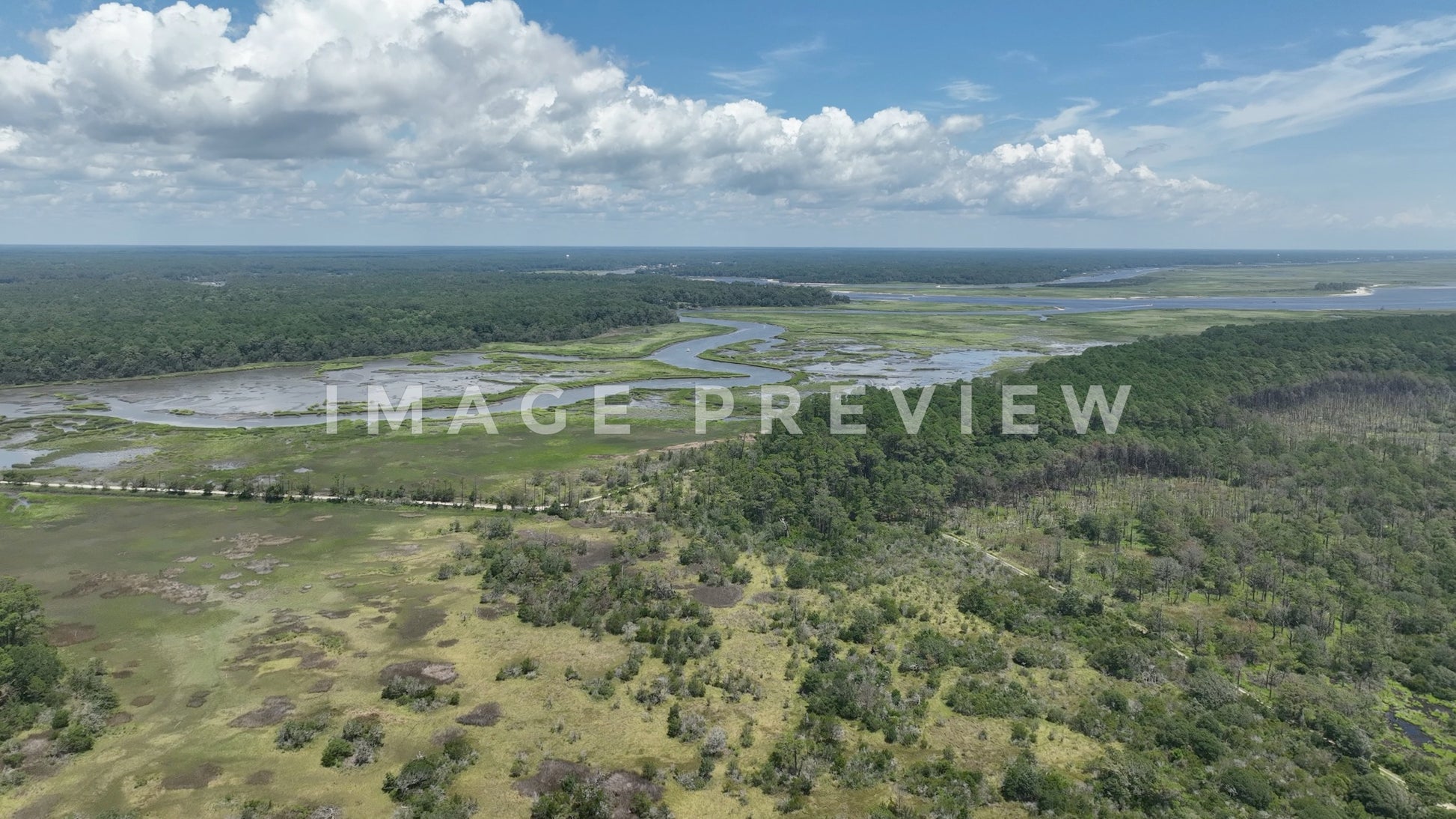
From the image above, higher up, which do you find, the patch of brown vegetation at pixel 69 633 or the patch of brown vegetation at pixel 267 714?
the patch of brown vegetation at pixel 69 633

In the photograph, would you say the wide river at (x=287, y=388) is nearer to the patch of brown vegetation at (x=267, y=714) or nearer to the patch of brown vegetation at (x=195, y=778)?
the patch of brown vegetation at (x=267, y=714)

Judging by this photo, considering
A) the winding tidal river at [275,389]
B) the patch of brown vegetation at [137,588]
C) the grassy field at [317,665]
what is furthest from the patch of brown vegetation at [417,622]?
the winding tidal river at [275,389]

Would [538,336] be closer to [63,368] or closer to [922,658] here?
[63,368]

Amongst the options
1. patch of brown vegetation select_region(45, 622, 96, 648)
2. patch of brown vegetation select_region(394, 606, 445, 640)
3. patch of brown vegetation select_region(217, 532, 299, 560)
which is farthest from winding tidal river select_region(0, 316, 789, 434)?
patch of brown vegetation select_region(394, 606, 445, 640)

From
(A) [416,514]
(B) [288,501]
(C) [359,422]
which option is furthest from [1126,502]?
(C) [359,422]

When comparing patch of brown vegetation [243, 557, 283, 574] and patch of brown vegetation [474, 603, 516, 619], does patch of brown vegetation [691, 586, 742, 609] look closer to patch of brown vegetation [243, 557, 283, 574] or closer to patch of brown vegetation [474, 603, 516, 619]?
patch of brown vegetation [474, 603, 516, 619]

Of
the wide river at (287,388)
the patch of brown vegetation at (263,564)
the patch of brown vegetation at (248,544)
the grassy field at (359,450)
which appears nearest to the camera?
the patch of brown vegetation at (263,564)
